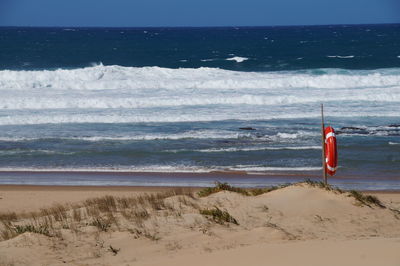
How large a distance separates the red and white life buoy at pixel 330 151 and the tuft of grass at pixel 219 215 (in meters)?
2.41

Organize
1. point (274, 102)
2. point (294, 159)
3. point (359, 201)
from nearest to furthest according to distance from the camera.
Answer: point (359, 201)
point (294, 159)
point (274, 102)

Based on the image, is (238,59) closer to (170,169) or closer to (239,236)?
(170,169)

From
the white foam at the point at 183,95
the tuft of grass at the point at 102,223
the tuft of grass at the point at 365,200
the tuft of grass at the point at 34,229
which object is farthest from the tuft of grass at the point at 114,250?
the white foam at the point at 183,95

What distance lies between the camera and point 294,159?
18828 millimetres

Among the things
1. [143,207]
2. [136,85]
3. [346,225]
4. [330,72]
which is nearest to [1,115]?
[136,85]

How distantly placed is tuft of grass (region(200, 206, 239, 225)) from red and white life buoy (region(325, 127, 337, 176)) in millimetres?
2410

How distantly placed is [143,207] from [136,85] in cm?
2649

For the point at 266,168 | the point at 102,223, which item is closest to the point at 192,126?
the point at 266,168

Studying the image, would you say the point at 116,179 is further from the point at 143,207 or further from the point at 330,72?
the point at 330,72

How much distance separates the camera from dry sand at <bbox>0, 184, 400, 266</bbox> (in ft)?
26.9

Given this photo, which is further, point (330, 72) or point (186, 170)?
point (330, 72)

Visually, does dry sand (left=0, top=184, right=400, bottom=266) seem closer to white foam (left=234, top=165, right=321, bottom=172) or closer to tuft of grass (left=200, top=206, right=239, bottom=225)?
tuft of grass (left=200, top=206, right=239, bottom=225)

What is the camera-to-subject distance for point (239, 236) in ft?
30.3

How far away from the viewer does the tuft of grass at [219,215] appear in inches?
388
